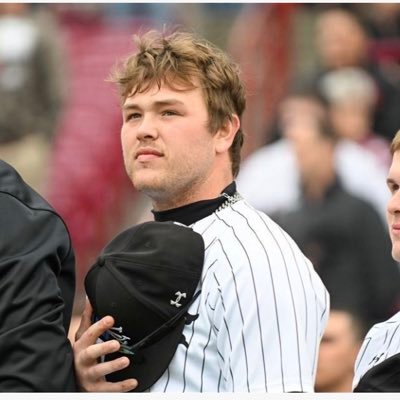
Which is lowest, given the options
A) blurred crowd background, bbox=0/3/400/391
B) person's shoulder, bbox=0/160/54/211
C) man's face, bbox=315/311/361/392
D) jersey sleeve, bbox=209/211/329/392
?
man's face, bbox=315/311/361/392

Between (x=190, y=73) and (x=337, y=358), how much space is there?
8.37ft

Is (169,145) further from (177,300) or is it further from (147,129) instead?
(177,300)

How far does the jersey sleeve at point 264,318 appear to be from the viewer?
2.41 meters

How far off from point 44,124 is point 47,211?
5.29 meters

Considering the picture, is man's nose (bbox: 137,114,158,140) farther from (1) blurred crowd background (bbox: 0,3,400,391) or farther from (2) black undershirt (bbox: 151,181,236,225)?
(1) blurred crowd background (bbox: 0,3,400,391)

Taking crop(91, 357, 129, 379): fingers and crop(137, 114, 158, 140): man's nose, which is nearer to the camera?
crop(91, 357, 129, 379): fingers

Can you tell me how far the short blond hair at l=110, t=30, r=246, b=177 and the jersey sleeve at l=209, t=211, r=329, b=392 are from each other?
1.42 feet

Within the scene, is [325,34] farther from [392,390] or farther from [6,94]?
[392,390]

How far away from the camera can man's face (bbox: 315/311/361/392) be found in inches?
187

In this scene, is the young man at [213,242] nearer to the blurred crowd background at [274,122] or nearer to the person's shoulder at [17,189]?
the person's shoulder at [17,189]

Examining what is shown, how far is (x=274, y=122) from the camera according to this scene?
22.3ft

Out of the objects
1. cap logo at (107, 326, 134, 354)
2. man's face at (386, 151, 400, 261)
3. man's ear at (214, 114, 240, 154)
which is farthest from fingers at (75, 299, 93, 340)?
man's face at (386, 151, 400, 261)

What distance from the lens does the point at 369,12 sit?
7148mm

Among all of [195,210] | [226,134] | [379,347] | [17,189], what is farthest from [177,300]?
[379,347]
